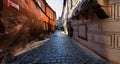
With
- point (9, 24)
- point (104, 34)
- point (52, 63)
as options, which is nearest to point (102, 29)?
point (104, 34)

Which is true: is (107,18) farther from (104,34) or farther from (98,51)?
(98,51)

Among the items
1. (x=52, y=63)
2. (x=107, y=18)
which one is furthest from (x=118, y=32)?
(x=52, y=63)

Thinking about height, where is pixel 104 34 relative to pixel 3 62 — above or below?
above

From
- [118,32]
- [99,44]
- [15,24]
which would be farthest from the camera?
[15,24]

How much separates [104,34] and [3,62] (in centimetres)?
342

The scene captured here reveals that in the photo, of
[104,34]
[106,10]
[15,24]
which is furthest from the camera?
[15,24]

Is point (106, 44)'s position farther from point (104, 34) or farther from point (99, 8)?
point (99, 8)

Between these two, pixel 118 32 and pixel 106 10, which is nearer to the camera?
pixel 118 32

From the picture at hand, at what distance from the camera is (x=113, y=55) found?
4230mm

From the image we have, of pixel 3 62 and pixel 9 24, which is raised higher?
pixel 9 24

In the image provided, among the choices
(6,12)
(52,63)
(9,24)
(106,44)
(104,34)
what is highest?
(6,12)

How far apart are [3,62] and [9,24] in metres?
1.46

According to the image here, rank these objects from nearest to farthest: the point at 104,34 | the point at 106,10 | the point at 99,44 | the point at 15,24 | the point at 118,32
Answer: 1. the point at 118,32
2. the point at 106,10
3. the point at 104,34
4. the point at 99,44
5. the point at 15,24

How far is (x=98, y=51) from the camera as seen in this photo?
5.27 metres
